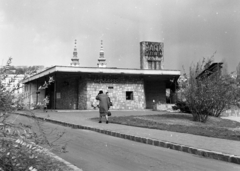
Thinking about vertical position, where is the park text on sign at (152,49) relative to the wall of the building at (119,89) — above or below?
above

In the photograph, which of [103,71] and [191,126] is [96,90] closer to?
[103,71]

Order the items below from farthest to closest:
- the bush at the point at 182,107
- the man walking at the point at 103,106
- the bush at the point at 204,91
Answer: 1. the bush at the point at 182,107
2. the bush at the point at 204,91
3. the man walking at the point at 103,106

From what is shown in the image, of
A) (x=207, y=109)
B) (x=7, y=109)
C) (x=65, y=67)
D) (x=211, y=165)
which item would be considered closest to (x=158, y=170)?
(x=211, y=165)

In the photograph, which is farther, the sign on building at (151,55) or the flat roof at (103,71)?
the sign on building at (151,55)

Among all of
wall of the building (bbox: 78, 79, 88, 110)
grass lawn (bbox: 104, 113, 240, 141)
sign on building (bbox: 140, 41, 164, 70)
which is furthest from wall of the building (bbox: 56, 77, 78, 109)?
sign on building (bbox: 140, 41, 164, 70)

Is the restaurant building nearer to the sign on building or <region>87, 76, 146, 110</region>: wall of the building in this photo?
<region>87, 76, 146, 110</region>: wall of the building

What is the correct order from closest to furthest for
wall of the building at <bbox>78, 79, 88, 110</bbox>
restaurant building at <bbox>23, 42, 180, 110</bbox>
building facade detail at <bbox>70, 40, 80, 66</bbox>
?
restaurant building at <bbox>23, 42, 180, 110</bbox> < wall of the building at <bbox>78, 79, 88, 110</bbox> < building facade detail at <bbox>70, 40, 80, 66</bbox>

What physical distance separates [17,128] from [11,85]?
2.26 feet

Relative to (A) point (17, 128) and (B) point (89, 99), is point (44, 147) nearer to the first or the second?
(A) point (17, 128)

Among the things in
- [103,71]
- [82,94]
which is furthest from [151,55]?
[82,94]

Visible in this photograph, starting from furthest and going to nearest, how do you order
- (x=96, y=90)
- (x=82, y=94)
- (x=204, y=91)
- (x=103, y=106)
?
(x=82, y=94), (x=96, y=90), (x=204, y=91), (x=103, y=106)

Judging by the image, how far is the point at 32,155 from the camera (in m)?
3.67

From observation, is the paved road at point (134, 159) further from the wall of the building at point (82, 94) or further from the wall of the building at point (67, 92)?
the wall of the building at point (67, 92)

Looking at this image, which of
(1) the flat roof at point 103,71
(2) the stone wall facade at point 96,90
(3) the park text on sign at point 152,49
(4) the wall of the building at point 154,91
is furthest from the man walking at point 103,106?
(3) the park text on sign at point 152,49
